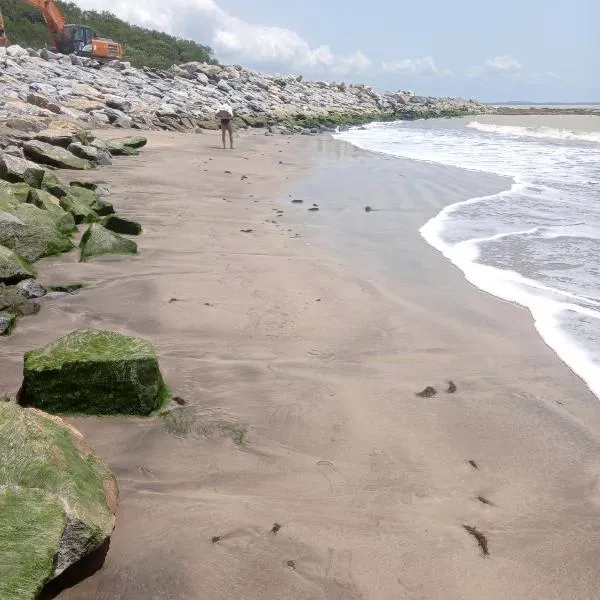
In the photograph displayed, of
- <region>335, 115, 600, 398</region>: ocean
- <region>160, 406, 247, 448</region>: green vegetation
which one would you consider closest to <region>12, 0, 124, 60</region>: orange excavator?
<region>335, 115, 600, 398</region>: ocean

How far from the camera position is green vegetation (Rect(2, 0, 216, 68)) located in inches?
1572

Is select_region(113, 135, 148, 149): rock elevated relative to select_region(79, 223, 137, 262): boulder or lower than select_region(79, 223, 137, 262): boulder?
elevated

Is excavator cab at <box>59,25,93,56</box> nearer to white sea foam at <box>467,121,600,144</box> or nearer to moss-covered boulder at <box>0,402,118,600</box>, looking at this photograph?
white sea foam at <box>467,121,600,144</box>

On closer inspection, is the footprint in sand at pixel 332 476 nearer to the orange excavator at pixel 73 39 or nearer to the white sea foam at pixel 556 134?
the white sea foam at pixel 556 134

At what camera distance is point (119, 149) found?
14.2 meters

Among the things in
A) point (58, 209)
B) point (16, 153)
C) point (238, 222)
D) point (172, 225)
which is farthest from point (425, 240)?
point (16, 153)

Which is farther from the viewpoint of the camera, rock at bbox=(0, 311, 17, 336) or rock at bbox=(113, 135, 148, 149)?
rock at bbox=(113, 135, 148, 149)

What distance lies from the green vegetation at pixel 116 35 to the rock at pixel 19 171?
33.9 meters

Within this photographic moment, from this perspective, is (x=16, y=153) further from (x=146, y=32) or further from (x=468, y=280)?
(x=146, y=32)

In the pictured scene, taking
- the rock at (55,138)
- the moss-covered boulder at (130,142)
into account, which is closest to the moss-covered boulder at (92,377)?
the rock at (55,138)

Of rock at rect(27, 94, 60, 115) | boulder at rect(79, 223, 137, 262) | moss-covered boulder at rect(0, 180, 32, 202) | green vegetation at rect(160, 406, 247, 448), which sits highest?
rock at rect(27, 94, 60, 115)

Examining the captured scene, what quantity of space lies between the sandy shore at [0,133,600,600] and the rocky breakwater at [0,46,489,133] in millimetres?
10323

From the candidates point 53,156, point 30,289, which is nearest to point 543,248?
point 30,289

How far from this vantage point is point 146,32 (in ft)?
177
